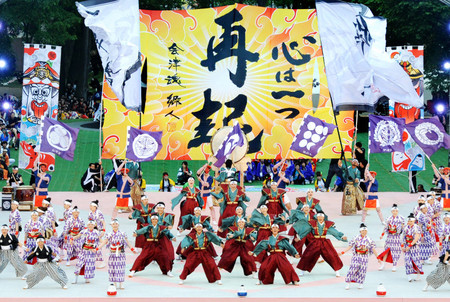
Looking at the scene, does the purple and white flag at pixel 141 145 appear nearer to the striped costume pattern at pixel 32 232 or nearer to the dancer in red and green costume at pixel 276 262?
the striped costume pattern at pixel 32 232

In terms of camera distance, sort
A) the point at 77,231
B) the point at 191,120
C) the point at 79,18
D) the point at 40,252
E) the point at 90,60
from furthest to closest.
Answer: the point at 90,60, the point at 79,18, the point at 191,120, the point at 77,231, the point at 40,252

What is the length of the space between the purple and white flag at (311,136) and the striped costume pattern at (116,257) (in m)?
8.69

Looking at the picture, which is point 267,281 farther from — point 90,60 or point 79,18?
point 90,60

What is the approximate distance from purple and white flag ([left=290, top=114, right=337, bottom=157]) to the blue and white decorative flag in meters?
0.83

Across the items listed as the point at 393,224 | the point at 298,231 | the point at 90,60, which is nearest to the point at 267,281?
the point at 298,231

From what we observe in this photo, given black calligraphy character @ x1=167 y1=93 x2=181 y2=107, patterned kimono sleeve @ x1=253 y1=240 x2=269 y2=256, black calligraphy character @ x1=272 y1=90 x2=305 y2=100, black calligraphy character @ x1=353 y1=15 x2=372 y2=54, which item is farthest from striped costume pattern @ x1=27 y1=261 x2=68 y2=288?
black calligraphy character @ x1=272 y1=90 x2=305 y2=100

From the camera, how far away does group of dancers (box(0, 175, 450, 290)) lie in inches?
883

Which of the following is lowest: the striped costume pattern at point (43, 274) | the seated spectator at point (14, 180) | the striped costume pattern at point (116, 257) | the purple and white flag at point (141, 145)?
the striped costume pattern at point (43, 274)

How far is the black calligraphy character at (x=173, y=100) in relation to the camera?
36.0 metres

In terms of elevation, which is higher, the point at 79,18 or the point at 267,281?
the point at 79,18

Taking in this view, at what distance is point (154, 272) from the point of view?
24.4 m

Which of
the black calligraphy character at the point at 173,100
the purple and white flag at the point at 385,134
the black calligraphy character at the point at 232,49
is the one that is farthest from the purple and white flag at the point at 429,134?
the black calligraphy character at the point at 173,100

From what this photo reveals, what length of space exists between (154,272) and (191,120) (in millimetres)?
12350

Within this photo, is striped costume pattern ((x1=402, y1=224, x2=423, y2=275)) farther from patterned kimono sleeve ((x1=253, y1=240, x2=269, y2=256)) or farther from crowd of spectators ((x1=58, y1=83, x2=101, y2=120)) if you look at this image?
crowd of spectators ((x1=58, y1=83, x2=101, y2=120))
